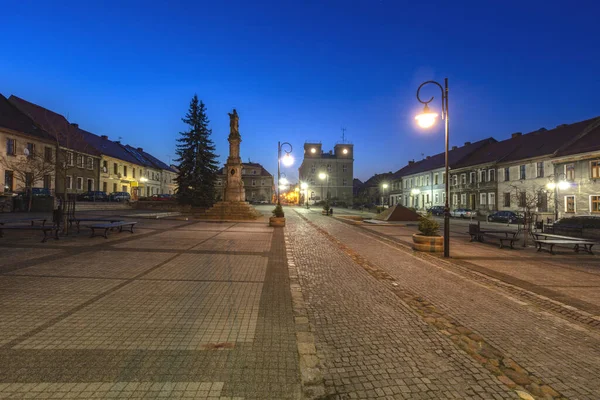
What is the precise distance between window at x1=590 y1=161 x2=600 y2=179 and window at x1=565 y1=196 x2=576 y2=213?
9.21 ft

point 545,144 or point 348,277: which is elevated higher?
point 545,144

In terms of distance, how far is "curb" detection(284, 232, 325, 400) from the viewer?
294 cm

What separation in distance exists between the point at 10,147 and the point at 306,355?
39.8m

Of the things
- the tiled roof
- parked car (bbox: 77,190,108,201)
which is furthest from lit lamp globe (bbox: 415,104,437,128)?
parked car (bbox: 77,190,108,201)

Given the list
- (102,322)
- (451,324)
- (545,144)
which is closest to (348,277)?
(451,324)

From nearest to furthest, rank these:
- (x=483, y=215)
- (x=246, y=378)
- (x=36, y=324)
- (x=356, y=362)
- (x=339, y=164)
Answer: (x=246, y=378), (x=356, y=362), (x=36, y=324), (x=483, y=215), (x=339, y=164)

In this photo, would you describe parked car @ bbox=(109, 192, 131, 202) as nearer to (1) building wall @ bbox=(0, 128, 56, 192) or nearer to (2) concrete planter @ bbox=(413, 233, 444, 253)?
(1) building wall @ bbox=(0, 128, 56, 192)

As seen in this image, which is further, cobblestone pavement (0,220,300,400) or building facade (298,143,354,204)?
building facade (298,143,354,204)

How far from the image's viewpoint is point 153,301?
17.4ft

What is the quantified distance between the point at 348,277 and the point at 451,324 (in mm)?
3040

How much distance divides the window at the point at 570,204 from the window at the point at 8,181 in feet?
178

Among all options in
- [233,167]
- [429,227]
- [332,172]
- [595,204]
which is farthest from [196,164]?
[332,172]

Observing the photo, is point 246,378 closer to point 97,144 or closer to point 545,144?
point 545,144

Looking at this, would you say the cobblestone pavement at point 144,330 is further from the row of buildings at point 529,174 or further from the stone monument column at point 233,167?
the stone monument column at point 233,167
